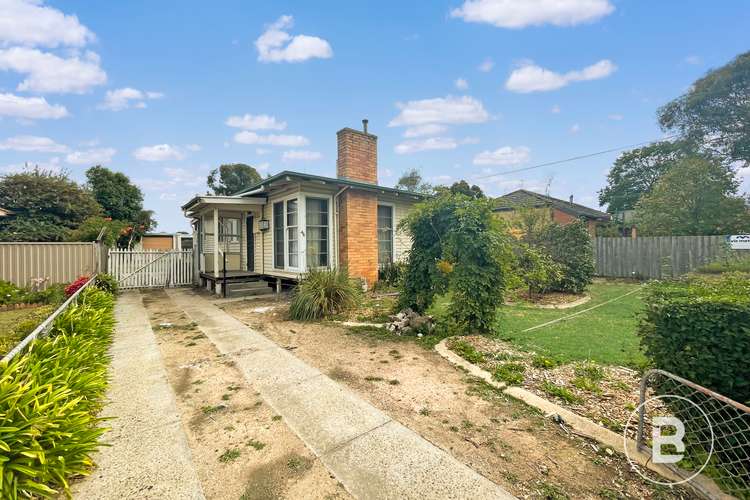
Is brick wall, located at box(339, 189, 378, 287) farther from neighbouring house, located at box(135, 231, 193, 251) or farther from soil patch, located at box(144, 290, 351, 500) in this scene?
neighbouring house, located at box(135, 231, 193, 251)

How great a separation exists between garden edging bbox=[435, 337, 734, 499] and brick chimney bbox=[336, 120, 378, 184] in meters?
8.82

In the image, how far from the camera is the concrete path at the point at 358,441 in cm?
213

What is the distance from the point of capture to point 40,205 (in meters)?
15.2

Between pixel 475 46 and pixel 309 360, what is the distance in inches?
490

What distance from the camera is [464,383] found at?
3760 mm

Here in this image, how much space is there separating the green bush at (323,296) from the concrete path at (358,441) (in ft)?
8.19

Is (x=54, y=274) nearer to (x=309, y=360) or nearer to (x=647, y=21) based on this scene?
(x=309, y=360)

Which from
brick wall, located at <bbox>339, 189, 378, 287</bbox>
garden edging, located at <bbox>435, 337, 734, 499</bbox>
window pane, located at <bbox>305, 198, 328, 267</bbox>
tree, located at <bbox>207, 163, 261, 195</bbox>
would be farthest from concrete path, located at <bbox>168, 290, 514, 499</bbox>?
tree, located at <bbox>207, 163, 261, 195</bbox>

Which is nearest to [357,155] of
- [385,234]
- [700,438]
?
[385,234]

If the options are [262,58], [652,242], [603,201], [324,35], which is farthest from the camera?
[603,201]

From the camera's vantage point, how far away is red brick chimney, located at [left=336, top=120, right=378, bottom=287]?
32.7ft

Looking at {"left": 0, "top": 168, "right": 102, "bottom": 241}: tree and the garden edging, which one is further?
{"left": 0, "top": 168, "right": 102, "bottom": 241}: tree

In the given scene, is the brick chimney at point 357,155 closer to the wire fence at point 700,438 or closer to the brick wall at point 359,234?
the brick wall at point 359,234

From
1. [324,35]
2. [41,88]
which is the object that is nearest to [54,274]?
[41,88]
